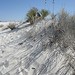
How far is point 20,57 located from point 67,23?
1768mm

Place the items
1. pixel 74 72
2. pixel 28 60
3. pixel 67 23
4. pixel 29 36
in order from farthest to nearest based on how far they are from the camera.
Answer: pixel 29 36 < pixel 67 23 < pixel 28 60 < pixel 74 72

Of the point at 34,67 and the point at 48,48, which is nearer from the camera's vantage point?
the point at 34,67

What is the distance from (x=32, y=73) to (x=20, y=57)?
0.67 metres

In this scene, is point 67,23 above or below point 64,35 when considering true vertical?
above

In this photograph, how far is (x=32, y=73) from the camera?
1.80 meters

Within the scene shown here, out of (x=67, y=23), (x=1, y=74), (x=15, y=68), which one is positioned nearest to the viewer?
(x=1, y=74)

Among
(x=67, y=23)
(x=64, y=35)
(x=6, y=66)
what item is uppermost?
(x=67, y=23)

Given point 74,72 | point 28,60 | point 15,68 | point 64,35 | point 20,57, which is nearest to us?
point 74,72

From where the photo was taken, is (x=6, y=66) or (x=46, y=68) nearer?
(x=46, y=68)

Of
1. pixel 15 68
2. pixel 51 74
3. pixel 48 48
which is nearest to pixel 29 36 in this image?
pixel 48 48

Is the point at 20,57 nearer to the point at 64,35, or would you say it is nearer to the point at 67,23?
the point at 64,35

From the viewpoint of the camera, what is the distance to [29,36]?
3.59 metres

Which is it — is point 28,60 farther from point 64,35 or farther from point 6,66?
point 64,35

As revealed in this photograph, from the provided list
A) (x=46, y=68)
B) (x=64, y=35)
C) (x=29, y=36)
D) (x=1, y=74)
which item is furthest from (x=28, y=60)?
(x=29, y=36)
